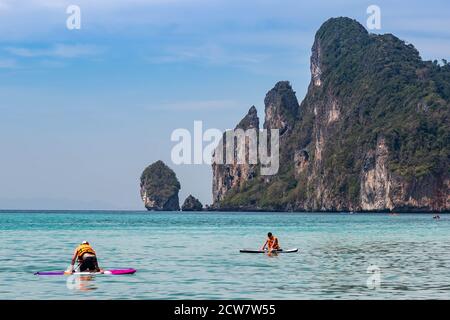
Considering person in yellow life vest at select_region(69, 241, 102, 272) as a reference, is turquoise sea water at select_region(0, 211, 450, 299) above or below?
below

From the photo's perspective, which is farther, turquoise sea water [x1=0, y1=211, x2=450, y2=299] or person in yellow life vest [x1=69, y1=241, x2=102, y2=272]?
person in yellow life vest [x1=69, y1=241, x2=102, y2=272]

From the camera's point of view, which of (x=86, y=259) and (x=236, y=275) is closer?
(x=86, y=259)

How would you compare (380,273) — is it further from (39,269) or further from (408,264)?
(39,269)

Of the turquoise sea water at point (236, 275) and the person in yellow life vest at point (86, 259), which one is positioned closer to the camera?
the turquoise sea water at point (236, 275)

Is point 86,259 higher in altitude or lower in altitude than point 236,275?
higher

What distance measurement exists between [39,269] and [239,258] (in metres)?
13.8

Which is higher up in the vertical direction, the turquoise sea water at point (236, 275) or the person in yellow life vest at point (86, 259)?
the person in yellow life vest at point (86, 259)

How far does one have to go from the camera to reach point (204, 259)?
169ft

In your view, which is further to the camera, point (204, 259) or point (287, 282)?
point (204, 259)
